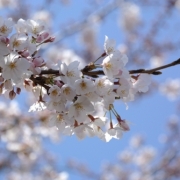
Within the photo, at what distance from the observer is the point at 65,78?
46.7 inches

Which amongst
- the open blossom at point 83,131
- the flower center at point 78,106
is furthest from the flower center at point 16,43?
the open blossom at point 83,131

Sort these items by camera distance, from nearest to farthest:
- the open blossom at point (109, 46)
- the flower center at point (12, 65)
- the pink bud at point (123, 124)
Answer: the flower center at point (12, 65) → the open blossom at point (109, 46) → the pink bud at point (123, 124)

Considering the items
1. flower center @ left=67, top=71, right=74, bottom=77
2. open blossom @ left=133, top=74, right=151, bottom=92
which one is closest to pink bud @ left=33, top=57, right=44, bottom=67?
flower center @ left=67, top=71, right=74, bottom=77

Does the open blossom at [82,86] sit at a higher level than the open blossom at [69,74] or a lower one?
lower

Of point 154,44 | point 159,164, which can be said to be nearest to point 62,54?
point 154,44

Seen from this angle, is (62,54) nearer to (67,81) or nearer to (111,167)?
(111,167)

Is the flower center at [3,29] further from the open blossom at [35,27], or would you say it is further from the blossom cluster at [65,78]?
the open blossom at [35,27]

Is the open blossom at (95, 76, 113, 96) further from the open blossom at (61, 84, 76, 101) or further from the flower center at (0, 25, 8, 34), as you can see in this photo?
the flower center at (0, 25, 8, 34)

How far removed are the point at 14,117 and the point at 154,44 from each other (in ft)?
11.8

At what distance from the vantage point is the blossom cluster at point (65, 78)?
1.16 metres

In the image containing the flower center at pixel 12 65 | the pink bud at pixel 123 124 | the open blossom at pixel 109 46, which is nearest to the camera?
the flower center at pixel 12 65

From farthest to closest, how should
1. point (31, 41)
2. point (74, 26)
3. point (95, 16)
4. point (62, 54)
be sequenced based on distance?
point (62, 54) → point (95, 16) → point (74, 26) → point (31, 41)

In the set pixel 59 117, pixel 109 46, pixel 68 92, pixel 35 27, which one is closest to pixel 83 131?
pixel 59 117

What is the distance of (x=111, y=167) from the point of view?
Result: 8859mm
